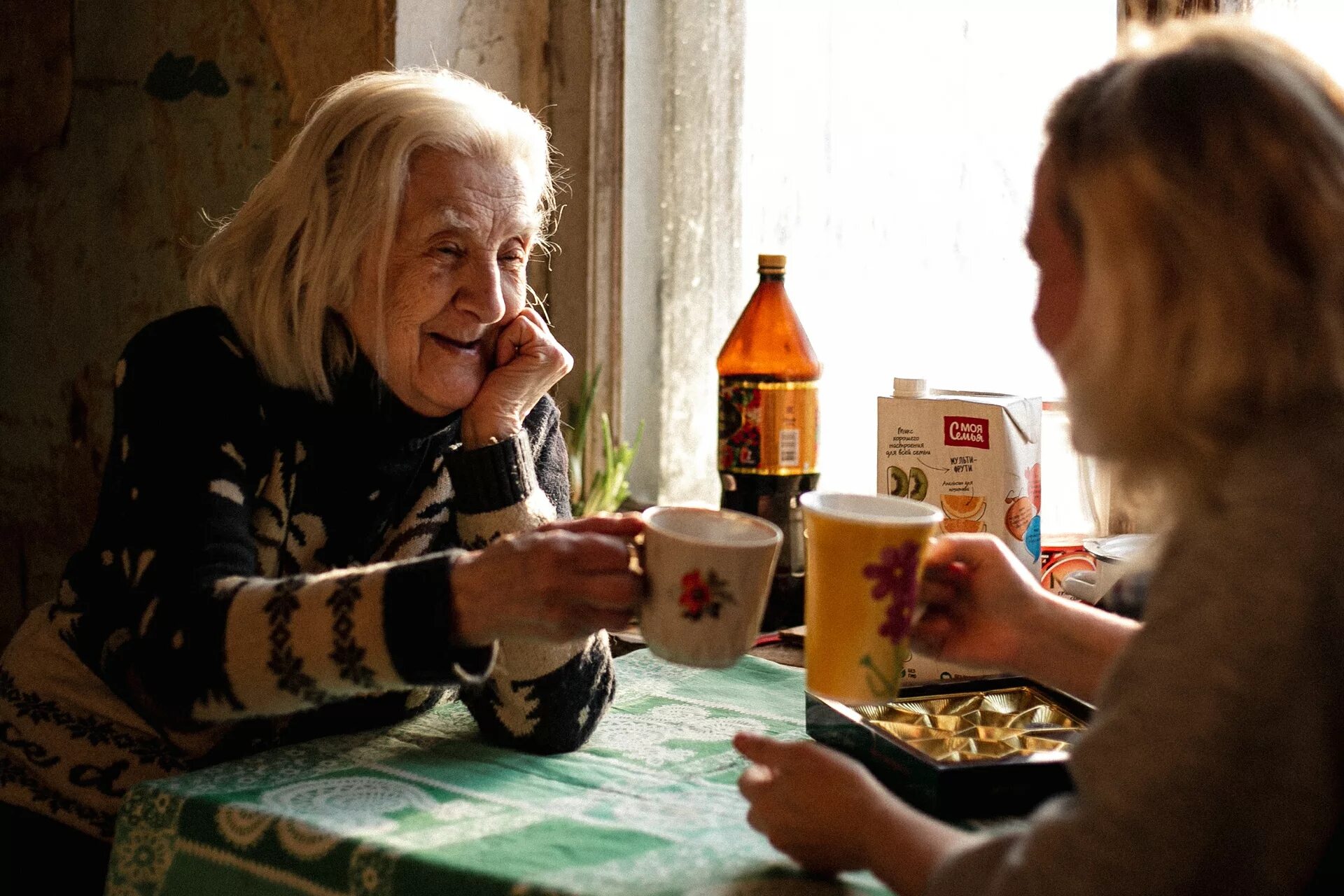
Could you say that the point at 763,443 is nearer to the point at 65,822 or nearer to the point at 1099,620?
the point at 1099,620

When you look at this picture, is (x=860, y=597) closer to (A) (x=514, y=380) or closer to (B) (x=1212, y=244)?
(B) (x=1212, y=244)

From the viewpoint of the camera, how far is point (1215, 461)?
67 centimetres

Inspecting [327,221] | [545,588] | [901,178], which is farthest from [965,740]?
[901,178]

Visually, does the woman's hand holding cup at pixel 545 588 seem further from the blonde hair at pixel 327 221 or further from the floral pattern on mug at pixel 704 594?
the blonde hair at pixel 327 221

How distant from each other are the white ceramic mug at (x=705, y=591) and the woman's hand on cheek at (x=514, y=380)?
1.45 feet

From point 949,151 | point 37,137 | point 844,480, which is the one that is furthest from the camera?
point 37,137

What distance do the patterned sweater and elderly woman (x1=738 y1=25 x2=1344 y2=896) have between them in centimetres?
50

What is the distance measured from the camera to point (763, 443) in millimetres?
1658

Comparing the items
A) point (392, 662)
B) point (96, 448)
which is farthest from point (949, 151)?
point (96, 448)

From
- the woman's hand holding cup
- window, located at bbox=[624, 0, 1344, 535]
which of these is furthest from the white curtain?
the woman's hand holding cup

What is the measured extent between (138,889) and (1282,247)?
35.5 inches

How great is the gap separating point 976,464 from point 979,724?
0.40 meters

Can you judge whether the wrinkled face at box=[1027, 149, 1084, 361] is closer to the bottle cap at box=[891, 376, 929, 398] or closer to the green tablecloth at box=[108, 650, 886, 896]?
the green tablecloth at box=[108, 650, 886, 896]

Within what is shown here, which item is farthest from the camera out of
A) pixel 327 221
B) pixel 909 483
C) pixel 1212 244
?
pixel 909 483
